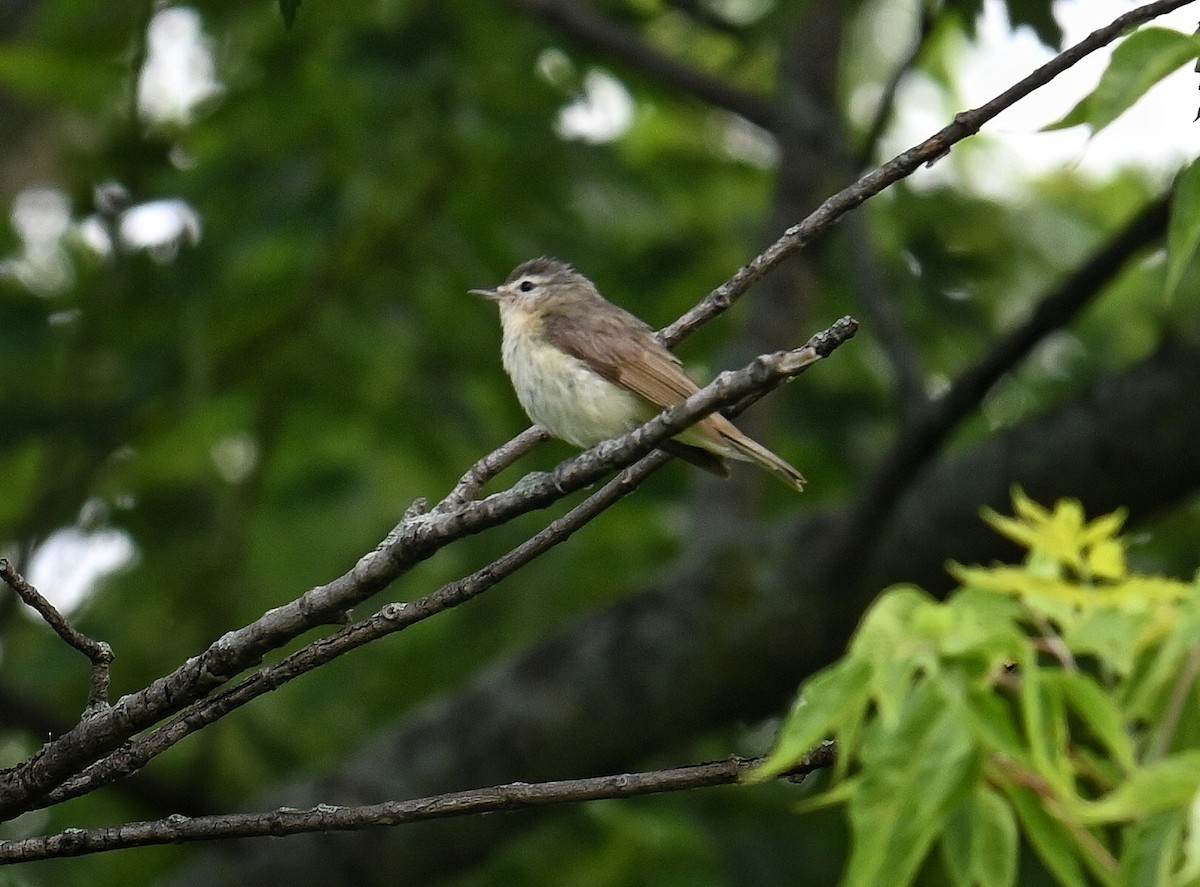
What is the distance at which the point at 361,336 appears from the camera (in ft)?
25.6

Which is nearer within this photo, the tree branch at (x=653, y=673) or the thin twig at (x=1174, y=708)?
the thin twig at (x=1174, y=708)

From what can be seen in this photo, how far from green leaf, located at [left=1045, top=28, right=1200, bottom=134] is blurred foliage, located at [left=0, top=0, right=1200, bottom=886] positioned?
11.8 feet

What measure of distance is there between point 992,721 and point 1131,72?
1.28 m

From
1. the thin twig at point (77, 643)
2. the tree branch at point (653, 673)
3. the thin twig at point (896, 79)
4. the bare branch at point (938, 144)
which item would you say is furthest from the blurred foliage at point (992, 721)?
the tree branch at point (653, 673)

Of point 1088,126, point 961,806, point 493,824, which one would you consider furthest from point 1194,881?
point 493,824

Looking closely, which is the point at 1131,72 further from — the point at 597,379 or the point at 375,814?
the point at 597,379

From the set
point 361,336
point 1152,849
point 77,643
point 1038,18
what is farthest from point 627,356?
point 77,643

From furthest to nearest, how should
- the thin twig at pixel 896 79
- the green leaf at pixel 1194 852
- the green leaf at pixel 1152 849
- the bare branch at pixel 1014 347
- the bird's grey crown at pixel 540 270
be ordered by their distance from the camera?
1. the bird's grey crown at pixel 540 270
2. the thin twig at pixel 896 79
3. the bare branch at pixel 1014 347
4. the green leaf at pixel 1152 849
5. the green leaf at pixel 1194 852

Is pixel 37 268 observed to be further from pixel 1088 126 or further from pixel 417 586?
pixel 1088 126

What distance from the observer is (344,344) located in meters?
7.83

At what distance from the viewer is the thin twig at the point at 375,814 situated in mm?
2490

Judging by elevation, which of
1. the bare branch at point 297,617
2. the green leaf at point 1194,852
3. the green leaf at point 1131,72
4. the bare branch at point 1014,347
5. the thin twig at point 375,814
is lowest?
the green leaf at point 1194,852

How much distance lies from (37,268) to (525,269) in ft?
9.26

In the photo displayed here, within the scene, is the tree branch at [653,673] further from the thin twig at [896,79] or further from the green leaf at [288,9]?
the green leaf at [288,9]
